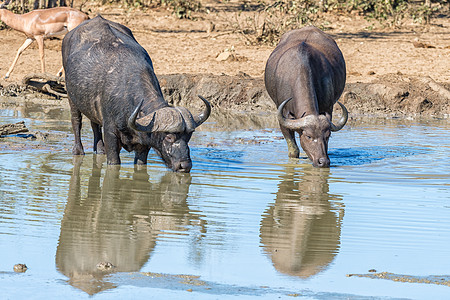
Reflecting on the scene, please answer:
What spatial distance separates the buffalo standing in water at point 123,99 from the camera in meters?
8.27

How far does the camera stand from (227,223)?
6.31m

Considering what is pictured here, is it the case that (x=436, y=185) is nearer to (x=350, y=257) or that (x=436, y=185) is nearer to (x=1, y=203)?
(x=350, y=257)

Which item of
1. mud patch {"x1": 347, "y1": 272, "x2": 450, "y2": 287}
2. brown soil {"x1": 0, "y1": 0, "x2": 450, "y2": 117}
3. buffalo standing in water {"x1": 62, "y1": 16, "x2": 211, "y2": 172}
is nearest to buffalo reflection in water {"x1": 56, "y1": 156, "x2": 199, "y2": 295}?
buffalo standing in water {"x1": 62, "y1": 16, "x2": 211, "y2": 172}

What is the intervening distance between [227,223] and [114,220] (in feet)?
2.96

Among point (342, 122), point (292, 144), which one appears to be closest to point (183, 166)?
point (292, 144)

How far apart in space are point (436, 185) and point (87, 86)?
156 inches

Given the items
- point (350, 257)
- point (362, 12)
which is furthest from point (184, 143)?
point (362, 12)

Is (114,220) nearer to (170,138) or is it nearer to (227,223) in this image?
(227,223)

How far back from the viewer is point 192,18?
21109 millimetres

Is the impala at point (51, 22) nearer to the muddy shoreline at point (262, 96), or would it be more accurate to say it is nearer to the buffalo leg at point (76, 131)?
the muddy shoreline at point (262, 96)

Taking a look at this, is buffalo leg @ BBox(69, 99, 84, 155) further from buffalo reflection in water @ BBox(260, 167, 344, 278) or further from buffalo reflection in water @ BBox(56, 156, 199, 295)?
buffalo reflection in water @ BBox(260, 167, 344, 278)

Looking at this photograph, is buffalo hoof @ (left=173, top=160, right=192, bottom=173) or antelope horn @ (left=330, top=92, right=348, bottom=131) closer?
buffalo hoof @ (left=173, top=160, right=192, bottom=173)

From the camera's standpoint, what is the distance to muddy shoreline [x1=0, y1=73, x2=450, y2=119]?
1467cm

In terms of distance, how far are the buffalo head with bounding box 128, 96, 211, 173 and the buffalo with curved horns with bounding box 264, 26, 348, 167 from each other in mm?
1405
